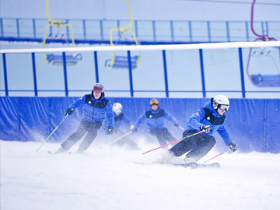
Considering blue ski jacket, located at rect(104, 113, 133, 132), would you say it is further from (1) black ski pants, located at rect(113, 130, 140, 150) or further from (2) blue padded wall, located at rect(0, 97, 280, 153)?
(2) blue padded wall, located at rect(0, 97, 280, 153)

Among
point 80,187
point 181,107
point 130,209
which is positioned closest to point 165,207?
point 130,209

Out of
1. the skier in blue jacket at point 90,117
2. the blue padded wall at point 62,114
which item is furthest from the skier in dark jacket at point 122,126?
the skier in blue jacket at point 90,117

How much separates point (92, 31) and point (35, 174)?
30.4 feet

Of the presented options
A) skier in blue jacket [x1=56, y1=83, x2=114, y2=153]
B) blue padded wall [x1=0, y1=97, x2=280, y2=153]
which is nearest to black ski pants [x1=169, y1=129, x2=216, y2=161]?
skier in blue jacket [x1=56, y1=83, x2=114, y2=153]

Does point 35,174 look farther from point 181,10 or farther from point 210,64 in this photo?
point 210,64

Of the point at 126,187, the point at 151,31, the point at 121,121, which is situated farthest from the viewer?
the point at 151,31

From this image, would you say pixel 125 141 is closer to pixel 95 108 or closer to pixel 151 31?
pixel 95 108

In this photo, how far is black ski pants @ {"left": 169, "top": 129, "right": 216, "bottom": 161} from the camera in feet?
18.4

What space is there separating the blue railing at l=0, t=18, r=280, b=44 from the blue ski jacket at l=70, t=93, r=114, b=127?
426cm

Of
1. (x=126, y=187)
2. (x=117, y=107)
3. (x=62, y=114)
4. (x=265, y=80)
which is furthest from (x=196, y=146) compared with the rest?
(x=265, y=80)

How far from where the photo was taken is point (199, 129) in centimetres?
560

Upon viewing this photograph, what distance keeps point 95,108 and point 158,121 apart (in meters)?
1.74

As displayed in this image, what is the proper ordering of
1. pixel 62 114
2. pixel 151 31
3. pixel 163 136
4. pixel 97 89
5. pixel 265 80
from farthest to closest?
1. pixel 151 31
2. pixel 265 80
3. pixel 62 114
4. pixel 163 136
5. pixel 97 89

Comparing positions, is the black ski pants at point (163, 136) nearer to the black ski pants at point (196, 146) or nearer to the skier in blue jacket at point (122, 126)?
the skier in blue jacket at point (122, 126)
